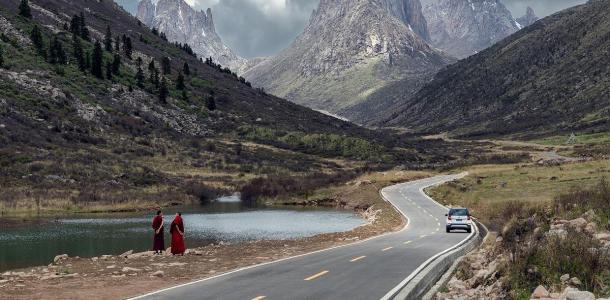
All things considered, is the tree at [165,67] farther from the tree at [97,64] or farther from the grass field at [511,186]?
the grass field at [511,186]

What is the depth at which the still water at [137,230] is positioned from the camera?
133 ft

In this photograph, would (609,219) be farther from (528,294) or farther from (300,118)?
(300,118)

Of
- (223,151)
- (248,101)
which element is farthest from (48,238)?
(248,101)

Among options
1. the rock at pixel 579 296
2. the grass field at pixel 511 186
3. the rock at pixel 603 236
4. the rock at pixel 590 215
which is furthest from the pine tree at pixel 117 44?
the rock at pixel 579 296

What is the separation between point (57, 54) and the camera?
150 m

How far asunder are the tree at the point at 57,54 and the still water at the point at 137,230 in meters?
84.7

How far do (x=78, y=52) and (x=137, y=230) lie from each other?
114 metres

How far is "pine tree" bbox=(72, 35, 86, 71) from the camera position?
15225 centimetres

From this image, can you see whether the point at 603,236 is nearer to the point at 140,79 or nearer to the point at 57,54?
the point at 57,54

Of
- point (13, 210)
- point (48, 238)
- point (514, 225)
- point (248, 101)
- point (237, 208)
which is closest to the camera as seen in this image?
point (514, 225)

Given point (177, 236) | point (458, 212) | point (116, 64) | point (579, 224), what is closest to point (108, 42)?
point (116, 64)

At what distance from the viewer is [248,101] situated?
19200 centimetres

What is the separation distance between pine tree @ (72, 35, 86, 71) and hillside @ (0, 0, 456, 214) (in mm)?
330

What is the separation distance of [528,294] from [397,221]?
3686cm
